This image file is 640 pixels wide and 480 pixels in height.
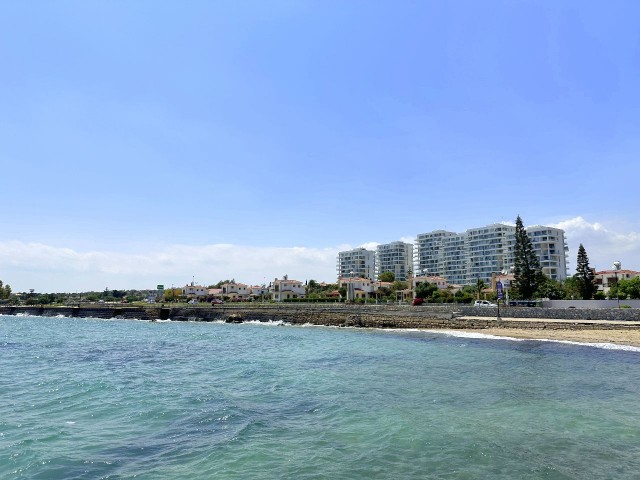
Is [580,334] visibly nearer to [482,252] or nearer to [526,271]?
[526,271]

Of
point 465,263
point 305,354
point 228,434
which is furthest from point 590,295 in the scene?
point 465,263

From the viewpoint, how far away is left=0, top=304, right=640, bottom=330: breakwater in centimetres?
4072

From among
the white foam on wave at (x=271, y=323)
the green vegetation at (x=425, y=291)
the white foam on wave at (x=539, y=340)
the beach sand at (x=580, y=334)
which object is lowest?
Result: the white foam on wave at (x=271, y=323)

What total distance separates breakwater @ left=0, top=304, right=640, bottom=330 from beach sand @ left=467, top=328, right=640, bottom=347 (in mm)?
1525

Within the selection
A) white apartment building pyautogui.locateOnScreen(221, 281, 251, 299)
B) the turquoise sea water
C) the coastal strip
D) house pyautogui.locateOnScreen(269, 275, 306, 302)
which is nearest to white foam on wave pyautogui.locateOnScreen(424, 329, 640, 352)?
the coastal strip

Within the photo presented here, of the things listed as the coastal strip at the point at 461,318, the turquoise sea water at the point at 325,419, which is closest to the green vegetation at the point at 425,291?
the coastal strip at the point at 461,318

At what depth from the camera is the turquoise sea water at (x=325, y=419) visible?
8.57m

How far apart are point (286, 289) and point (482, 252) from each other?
255 feet

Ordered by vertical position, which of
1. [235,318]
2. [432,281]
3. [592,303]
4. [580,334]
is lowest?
[235,318]

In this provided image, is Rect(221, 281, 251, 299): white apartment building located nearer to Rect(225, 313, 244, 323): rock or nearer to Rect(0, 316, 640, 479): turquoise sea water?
Rect(225, 313, 244, 323): rock

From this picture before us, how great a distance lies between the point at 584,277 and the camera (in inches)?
2783

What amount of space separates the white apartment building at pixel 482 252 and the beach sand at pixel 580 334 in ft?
354

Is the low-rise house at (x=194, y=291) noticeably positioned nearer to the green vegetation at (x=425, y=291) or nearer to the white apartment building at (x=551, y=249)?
the green vegetation at (x=425, y=291)

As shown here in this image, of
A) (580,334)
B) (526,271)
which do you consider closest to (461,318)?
(580,334)
